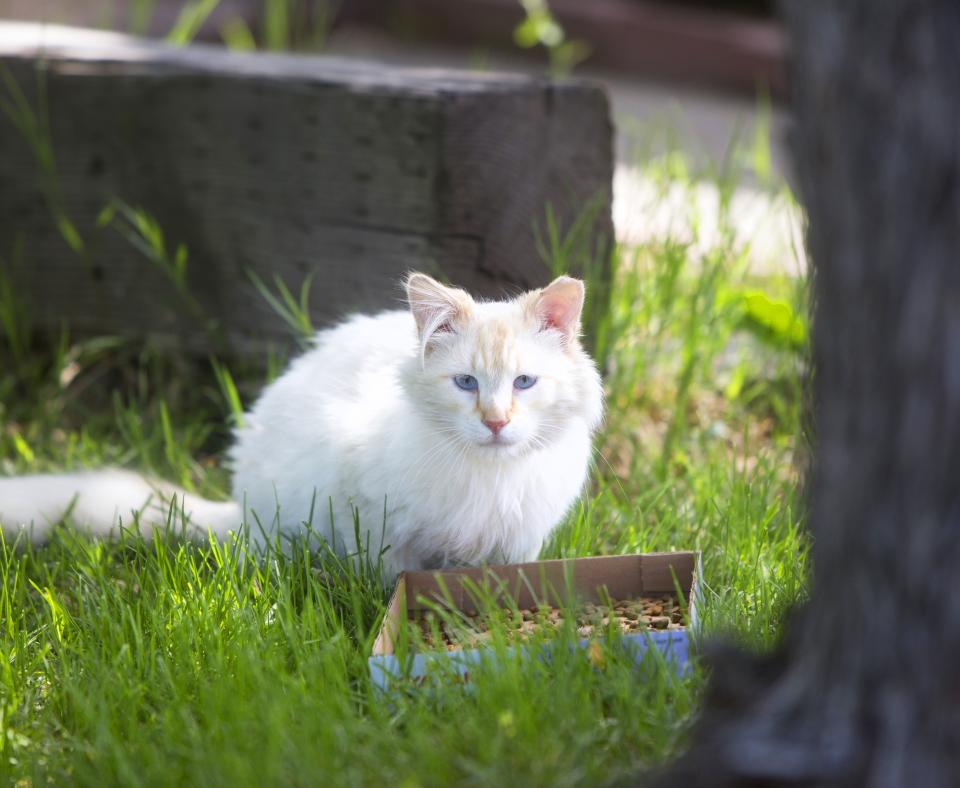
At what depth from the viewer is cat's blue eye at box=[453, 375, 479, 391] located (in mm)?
2264

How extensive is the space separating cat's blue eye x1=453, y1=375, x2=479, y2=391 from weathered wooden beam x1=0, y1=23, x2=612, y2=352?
3.22ft

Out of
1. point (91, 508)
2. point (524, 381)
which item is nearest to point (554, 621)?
point (524, 381)

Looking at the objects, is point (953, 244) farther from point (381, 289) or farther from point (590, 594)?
point (381, 289)

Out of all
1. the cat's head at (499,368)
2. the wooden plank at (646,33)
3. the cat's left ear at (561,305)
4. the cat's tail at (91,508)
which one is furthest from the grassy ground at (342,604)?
the wooden plank at (646,33)

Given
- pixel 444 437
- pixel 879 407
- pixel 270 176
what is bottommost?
pixel 444 437

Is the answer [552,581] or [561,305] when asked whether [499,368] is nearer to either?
[561,305]

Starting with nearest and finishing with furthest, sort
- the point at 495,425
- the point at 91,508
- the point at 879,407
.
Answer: the point at 879,407 → the point at 495,425 → the point at 91,508

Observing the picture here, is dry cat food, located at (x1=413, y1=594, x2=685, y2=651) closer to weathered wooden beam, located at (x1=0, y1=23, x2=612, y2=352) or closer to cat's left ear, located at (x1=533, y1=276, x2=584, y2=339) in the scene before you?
cat's left ear, located at (x1=533, y1=276, x2=584, y2=339)

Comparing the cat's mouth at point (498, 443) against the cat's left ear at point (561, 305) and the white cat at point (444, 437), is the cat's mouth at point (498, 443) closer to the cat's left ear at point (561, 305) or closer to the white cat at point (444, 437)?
the white cat at point (444, 437)

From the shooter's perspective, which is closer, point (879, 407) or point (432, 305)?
point (879, 407)

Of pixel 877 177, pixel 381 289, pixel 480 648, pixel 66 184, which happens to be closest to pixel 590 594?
pixel 480 648

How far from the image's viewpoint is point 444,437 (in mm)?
2287

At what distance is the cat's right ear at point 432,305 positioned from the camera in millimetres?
2268

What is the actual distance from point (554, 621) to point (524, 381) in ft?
1.54
